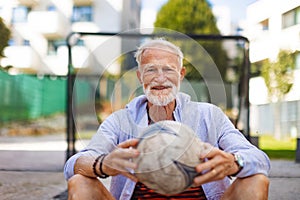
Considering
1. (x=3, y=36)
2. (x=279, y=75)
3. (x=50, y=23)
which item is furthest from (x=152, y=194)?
(x=50, y=23)

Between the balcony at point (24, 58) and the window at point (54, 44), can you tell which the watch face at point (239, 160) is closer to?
the balcony at point (24, 58)

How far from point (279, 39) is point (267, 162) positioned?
5689 mm

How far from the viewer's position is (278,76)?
5504mm

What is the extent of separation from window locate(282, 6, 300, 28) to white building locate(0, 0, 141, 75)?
3.98 metres

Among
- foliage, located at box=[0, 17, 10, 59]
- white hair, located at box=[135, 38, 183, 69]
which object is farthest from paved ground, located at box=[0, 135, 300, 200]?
foliage, located at box=[0, 17, 10, 59]

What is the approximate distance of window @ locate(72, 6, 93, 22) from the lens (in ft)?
39.0

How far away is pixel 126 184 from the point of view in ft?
5.08

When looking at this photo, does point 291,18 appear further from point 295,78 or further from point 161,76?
point 161,76

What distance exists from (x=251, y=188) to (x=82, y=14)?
36.8 feet

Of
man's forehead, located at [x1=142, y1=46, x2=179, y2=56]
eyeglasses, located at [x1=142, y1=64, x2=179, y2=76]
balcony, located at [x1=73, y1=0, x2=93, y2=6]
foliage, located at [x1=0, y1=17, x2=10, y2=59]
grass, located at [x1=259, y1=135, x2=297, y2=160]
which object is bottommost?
grass, located at [x1=259, y1=135, x2=297, y2=160]

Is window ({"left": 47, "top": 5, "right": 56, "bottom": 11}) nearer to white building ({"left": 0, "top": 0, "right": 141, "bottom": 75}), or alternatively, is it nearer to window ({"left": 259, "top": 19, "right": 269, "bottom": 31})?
white building ({"left": 0, "top": 0, "right": 141, "bottom": 75})

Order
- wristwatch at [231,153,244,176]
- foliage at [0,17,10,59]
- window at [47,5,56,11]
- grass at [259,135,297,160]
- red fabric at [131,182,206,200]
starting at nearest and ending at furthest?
wristwatch at [231,153,244,176] → red fabric at [131,182,206,200] → foliage at [0,17,10,59] → grass at [259,135,297,160] → window at [47,5,56,11]

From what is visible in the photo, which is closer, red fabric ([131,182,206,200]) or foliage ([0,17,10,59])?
red fabric ([131,182,206,200])

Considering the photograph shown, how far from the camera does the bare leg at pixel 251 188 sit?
1370mm
